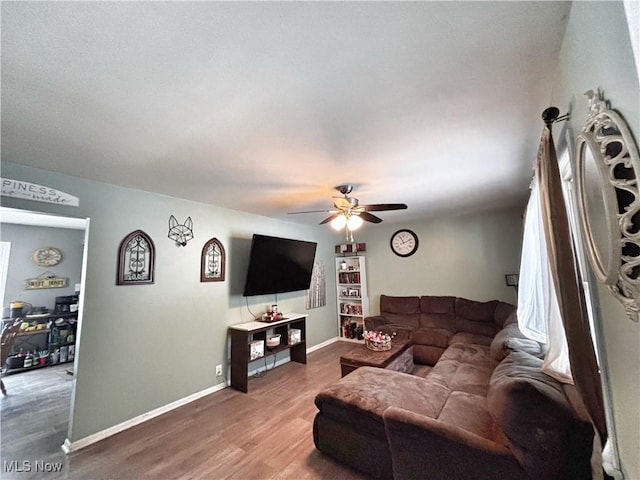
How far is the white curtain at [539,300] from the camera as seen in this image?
1.51 meters

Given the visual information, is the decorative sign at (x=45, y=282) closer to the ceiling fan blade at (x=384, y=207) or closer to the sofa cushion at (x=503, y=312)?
the ceiling fan blade at (x=384, y=207)

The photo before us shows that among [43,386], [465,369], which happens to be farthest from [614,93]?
[43,386]

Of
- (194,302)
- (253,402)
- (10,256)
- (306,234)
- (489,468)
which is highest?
(306,234)

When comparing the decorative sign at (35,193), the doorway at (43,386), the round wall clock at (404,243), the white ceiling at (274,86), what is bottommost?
the doorway at (43,386)

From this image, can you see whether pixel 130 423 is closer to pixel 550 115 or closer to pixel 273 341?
pixel 273 341

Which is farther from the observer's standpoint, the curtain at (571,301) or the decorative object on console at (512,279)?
the decorative object on console at (512,279)

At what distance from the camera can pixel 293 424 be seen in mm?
2494

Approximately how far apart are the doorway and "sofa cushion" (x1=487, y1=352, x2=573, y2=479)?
3.28 m

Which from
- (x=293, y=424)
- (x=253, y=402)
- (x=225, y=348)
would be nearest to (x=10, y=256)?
(x=225, y=348)

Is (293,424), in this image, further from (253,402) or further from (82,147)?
(82,147)

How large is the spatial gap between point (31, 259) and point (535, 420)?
6.92 metres

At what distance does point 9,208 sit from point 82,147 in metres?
0.91

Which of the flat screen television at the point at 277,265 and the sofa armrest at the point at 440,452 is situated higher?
the flat screen television at the point at 277,265

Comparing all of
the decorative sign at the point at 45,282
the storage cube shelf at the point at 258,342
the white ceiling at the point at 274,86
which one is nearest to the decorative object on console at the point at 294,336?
the storage cube shelf at the point at 258,342
